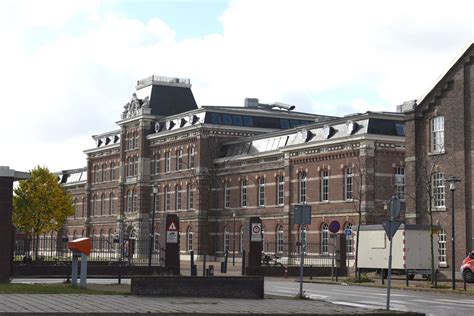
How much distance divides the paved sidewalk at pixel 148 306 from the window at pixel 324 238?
42.0 metres

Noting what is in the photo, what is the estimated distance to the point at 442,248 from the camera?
50031 millimetres

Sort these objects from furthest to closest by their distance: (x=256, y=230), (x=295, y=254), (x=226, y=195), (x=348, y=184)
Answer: (x=226, y=195) → (x=295, y=254) → (x=348, y=184) → (x=256, y=230)

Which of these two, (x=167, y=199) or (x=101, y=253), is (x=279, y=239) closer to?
(x=167, y=199)

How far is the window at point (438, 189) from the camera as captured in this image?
49688 mm

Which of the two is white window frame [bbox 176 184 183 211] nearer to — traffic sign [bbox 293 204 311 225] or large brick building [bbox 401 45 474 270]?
large brick building [bbox 401 45 474 270]

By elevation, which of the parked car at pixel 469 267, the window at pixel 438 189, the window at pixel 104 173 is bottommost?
the parked car at pixel 469 267

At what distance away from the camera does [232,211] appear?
79.7 m

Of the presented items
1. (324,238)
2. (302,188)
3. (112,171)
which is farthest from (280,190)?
(112,171)

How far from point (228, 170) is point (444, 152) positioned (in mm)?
33495

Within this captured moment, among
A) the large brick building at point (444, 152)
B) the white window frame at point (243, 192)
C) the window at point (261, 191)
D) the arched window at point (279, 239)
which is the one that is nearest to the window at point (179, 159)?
the white window frame at point (243, 192)

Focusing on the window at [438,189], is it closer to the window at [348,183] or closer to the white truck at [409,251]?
the white truck at [409,251]

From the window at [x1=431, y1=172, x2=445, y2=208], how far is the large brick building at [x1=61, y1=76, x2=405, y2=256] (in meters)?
6.36

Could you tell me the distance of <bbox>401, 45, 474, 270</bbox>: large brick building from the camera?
48344 mm

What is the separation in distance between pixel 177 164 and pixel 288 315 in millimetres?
67482
